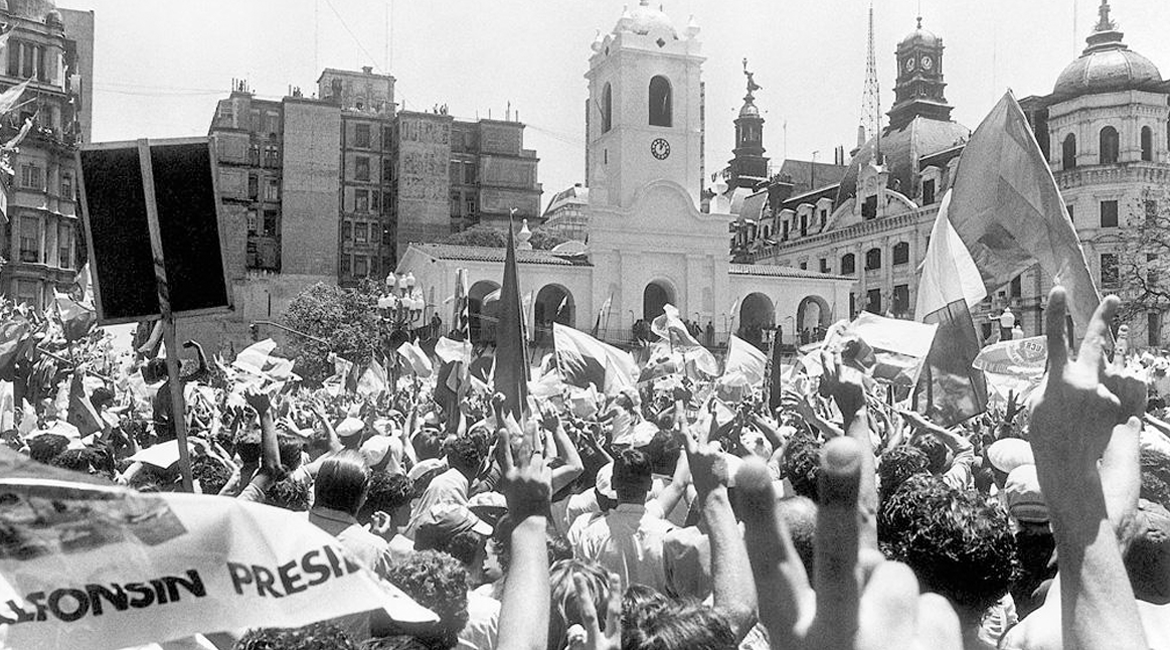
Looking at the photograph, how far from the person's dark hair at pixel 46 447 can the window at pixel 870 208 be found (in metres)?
67.1

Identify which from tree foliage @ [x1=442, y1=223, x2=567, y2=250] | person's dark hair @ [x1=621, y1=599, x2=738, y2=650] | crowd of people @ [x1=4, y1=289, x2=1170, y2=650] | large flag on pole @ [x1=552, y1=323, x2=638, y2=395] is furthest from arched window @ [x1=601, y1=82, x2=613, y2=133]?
person's dark hair @ [x1=621, y1=599, x2=738, y2=650]

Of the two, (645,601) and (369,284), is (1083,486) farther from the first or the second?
(369,284)

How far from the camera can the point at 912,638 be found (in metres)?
2.59

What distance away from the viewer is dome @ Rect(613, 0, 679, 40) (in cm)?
6278

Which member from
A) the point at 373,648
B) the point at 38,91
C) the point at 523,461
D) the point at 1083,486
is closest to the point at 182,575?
the point at 373,648

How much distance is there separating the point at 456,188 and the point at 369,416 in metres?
71.8

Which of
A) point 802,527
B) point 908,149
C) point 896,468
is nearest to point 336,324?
point 908,149

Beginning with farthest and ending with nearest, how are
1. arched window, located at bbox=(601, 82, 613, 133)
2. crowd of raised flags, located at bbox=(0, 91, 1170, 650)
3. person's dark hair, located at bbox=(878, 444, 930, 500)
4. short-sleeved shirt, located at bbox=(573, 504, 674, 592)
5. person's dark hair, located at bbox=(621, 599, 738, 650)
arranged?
arched window, located at bbox=(601, 82, 613, 133) → person's dark hair, located at bbox=(878, 444, 930, 500) → short-sleeved shirt, located at bbox=(573, 504, 674, 592) → person's dark hair, located at bbox=(621, 599, 738, 650) → crowd of raised flags, located at bbox=(0, 91, 1170, 650)

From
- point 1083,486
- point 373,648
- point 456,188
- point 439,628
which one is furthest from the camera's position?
point 456,188

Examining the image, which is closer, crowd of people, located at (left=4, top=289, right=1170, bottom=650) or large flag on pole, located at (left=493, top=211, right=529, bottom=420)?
crowd of people, located at (left=4, top=289, right=1170, bottom=650)

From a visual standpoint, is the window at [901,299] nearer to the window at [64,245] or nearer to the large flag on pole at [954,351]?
the window at [64,245]

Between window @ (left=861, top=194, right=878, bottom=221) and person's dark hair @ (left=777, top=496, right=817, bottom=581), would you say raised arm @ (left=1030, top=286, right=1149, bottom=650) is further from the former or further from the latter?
window @ (left=861, top=194, right=878, bottom=221)

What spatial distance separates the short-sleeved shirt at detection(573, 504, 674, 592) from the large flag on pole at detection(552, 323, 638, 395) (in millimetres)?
11208

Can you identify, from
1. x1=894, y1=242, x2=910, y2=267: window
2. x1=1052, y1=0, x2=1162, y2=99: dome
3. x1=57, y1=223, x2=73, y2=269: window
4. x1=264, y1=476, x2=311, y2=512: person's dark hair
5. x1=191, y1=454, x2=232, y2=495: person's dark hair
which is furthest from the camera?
x1=894, y1=242, x2=910, y2=267: window
